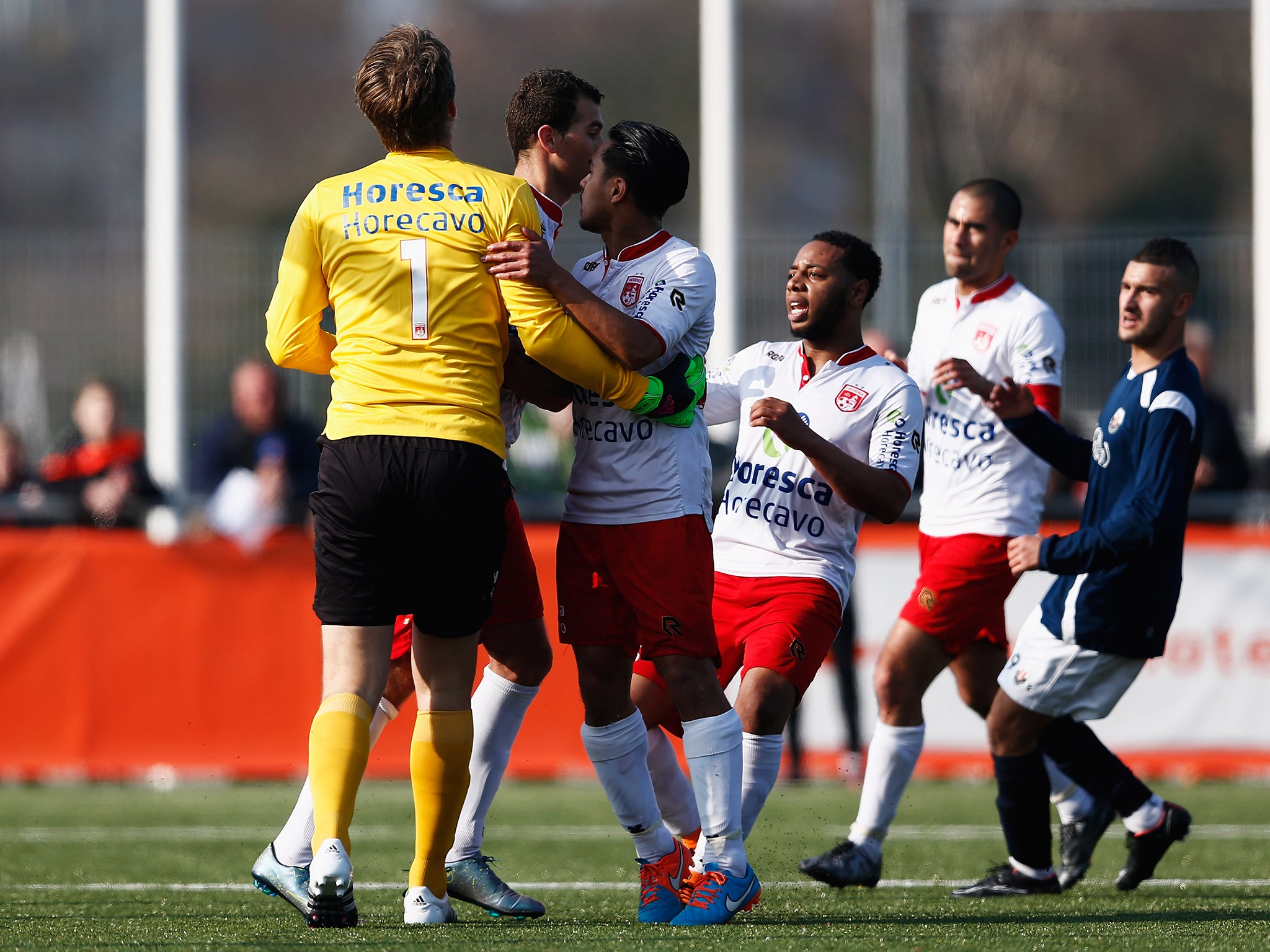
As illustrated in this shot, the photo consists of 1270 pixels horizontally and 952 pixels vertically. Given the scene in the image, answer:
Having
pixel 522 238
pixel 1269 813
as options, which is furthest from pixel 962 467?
pixel 1269 813

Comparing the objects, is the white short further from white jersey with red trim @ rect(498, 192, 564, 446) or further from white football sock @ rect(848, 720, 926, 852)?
white jersey with red trim @ rect(498, 192, 564, 446)

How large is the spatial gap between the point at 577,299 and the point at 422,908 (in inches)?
65.7

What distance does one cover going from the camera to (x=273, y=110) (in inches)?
1502

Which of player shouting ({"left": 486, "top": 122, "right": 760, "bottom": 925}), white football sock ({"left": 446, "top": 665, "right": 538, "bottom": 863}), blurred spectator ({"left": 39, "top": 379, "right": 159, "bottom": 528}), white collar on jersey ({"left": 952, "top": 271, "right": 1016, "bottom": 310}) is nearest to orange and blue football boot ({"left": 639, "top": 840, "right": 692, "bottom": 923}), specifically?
player shouting ({"left": 486, "top": 122, "right": 760, "bottom": 925})

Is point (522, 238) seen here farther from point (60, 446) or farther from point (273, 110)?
point (273, 110)

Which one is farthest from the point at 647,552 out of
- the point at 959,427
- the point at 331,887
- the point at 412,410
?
the point at 959,427

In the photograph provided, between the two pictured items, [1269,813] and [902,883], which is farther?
[1269,813]

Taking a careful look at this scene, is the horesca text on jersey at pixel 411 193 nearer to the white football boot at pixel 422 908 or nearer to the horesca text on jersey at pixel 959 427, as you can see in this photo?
the white football boot at pixel 422 908

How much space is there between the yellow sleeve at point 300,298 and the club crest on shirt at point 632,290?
83 cm

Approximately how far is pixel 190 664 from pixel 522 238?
19.0 ft

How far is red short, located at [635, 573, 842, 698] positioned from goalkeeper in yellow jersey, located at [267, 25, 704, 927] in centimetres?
92

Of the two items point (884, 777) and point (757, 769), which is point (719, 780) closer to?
point (757, 769)

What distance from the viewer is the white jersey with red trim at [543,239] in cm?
505

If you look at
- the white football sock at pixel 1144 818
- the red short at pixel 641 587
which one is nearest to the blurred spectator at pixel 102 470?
the red short at pixel 641 587
